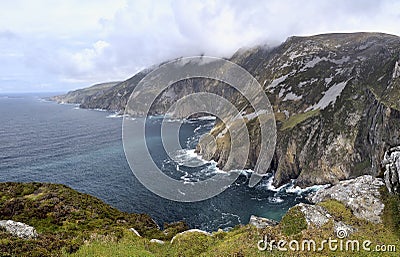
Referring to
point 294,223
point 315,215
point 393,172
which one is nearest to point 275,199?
point 393,172

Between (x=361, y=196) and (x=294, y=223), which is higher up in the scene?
(x=361, y=196)

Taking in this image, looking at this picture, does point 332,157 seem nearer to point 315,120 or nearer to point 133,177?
point 315,120

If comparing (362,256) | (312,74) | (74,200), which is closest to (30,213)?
(74,200)

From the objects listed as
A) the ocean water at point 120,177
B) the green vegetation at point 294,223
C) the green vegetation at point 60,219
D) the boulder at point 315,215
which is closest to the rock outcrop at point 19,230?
the green vegetation at point 60,219

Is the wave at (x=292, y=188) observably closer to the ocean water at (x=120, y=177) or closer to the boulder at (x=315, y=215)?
the ocean water at (x=120, y=177)

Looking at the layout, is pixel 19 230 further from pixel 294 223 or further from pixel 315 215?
pixel 315 215
